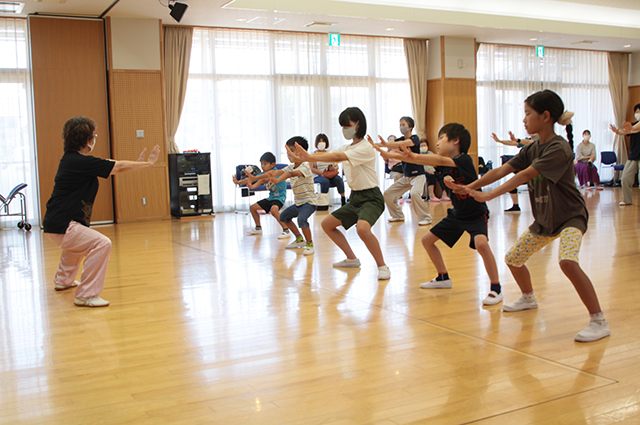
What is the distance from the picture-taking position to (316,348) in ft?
9.77

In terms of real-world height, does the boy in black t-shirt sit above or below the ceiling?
below

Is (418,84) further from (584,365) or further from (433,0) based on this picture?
(584,365)

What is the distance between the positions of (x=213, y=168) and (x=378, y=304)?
7.96m

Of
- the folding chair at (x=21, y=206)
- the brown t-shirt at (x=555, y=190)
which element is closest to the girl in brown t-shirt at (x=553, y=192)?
the brown t-shirt at (x=555, y=190)

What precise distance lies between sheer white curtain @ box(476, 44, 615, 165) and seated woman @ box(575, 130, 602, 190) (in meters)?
0.74

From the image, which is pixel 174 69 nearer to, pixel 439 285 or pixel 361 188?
pixel 361 188

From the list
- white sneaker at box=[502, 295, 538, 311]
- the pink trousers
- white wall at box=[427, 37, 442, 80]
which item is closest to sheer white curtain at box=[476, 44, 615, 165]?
white wall at box=[427, 37, 442, 80]

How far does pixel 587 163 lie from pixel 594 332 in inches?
508

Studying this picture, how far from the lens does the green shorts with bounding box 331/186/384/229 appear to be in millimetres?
4652

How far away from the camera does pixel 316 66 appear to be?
1191cm

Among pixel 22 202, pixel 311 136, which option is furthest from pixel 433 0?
pixel 22 202

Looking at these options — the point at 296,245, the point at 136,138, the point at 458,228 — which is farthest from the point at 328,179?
the point at 458,228

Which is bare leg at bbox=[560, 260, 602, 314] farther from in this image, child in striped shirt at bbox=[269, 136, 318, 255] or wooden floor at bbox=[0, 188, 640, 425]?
child in striped shirt at bbox=[269, 136, 318, 255]

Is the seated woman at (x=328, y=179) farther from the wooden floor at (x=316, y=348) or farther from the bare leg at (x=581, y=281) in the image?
the bare leg at (x=581, y=281)
